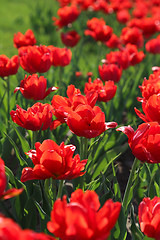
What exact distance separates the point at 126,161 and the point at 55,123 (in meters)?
1.07

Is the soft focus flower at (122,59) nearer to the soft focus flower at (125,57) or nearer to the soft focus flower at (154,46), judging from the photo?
the soft focus flower at (125,57)

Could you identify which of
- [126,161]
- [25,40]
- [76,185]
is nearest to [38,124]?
[76,185]

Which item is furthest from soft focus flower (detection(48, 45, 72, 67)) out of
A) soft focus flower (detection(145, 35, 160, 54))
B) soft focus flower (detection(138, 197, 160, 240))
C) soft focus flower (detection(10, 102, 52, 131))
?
soft focus flower (detection(138, 197, 160, 240))

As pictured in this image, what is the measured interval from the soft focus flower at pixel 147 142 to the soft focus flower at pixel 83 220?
1.44ft

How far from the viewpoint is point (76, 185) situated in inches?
67.8

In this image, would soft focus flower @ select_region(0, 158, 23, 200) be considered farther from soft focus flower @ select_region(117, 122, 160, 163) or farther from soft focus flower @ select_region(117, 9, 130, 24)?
soft focus flower @ select_region(117, 9, 130, 24)

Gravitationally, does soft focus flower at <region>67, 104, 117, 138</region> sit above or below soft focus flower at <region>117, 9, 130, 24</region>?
above

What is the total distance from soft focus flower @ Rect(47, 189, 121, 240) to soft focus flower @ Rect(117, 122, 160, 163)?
0.44 m

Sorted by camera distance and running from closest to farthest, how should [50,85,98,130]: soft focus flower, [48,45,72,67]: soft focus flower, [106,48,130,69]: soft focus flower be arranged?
[50,85,98,130]: soft focus flower, [48,45,72,67]: soft focus flower, [106,48,130,69]: soft focus flower

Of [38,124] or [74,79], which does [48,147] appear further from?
[74,79]

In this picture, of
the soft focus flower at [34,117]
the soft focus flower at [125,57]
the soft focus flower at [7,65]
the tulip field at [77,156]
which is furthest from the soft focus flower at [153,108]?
the soft focus flower at [125,57]

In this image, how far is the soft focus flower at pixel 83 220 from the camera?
75cm

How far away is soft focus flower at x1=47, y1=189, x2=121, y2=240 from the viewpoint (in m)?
0.75

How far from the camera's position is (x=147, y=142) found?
1.26 m
